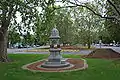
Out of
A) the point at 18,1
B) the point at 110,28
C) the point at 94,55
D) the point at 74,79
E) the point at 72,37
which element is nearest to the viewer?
the point at 74,79

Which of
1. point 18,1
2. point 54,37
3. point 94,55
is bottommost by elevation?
point 94,55

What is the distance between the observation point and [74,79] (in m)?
13.4

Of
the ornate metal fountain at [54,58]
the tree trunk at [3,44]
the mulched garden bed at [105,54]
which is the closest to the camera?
the ornate metal fountain at [54,58]

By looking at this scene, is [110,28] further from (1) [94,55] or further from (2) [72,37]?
(2) [72,37]

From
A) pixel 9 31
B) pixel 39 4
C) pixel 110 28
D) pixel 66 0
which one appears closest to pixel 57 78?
pixel 66 0

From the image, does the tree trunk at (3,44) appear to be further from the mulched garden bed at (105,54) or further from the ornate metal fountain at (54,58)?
the mulched garden bed at (105,54)

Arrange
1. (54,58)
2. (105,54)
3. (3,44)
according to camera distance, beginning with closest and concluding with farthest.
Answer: (54,58) → (3,44) → (105,54)

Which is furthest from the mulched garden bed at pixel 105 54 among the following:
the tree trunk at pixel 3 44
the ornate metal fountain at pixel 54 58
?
the tree trunk at pixel 3 44

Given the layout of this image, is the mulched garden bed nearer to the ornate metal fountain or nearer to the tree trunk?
the ornate metal fountain

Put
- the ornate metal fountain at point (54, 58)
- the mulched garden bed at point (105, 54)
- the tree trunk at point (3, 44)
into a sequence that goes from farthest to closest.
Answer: the mulched garden bed at point (105, 54), the tree trunk at point (3, 44), the ornate metal fountain at point (54, 58)

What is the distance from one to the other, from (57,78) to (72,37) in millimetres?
45263

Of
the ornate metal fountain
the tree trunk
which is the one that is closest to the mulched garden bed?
the ornate metal fountain

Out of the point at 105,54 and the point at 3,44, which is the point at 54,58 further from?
the point at 105,54

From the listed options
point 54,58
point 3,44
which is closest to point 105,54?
point 54,58
